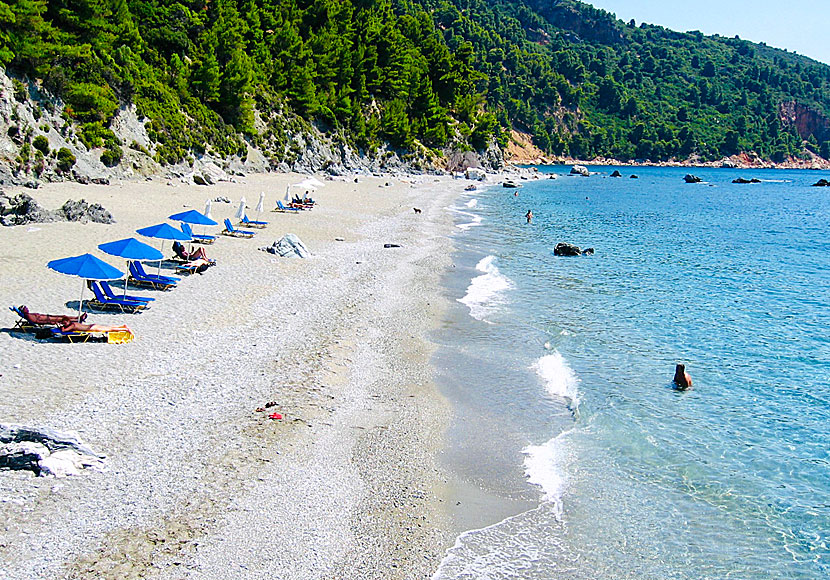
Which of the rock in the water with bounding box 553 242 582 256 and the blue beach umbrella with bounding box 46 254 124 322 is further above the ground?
the blue beach umbrella with bounding box 46 254 124 322

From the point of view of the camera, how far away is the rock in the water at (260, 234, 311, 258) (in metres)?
26.0

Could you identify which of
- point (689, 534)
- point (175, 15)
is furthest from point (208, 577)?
point (175, 15)

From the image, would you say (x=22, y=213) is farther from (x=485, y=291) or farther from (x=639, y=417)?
(x=639, y=417)

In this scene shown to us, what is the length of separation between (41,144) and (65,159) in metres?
1.51

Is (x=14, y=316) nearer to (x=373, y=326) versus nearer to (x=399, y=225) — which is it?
(x=373, y=326)

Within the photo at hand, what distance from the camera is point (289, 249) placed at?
26188mm

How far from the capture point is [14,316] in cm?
1522

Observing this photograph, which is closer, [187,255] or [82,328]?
[82,328]

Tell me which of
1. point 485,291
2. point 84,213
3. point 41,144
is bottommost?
point 485,291

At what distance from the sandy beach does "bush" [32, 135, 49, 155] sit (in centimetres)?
1840

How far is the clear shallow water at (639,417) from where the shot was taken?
361 inches

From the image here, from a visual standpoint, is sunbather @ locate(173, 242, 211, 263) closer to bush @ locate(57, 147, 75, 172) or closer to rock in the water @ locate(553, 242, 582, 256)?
rock in the water @ locate(553, 242, 582, 256)

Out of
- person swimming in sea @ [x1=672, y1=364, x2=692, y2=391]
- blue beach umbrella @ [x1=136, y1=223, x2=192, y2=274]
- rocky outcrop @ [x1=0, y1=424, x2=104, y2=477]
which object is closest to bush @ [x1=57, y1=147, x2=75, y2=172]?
blue beach umbrella @ [x1=136, y1=223, x2=192, y2=274]

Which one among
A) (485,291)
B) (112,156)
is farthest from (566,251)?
(112,156)
